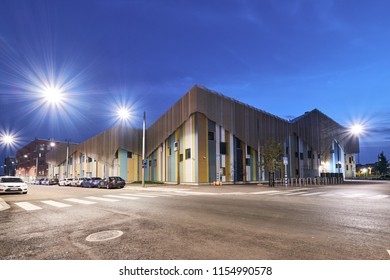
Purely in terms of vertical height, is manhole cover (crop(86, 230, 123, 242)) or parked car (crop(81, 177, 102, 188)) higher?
manhole cover (crop(86, 230, 123, 242))

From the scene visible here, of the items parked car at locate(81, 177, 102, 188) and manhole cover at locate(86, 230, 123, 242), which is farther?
parked car at locate(81, 177, 102, 188)

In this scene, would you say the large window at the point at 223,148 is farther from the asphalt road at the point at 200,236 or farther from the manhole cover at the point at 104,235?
the manhole cover at the point at 104,235

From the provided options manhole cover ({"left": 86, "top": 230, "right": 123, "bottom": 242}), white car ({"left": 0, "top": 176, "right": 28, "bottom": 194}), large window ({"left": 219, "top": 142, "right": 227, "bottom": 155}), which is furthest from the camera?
large window ({"left": 219, "top": 142, "right": 227, "bottom": 155})

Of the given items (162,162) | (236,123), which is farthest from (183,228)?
(162,162)

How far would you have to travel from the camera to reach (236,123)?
38.8 metres

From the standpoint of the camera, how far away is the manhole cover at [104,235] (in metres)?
6.18

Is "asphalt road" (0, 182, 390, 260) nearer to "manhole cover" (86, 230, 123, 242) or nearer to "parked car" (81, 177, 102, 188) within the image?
"manhole cover" (86, 230, 123, 242)

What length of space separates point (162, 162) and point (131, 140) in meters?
12.3

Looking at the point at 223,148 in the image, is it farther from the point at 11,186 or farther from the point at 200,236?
the point at 200,236

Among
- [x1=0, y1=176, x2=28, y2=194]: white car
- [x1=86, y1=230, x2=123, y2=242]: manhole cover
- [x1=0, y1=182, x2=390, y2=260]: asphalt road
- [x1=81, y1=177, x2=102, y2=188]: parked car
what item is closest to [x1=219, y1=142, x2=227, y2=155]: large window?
[x1=81, y1=177, x2=102, y2=188]: parked car

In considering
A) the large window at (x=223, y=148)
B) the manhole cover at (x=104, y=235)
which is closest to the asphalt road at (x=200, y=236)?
the manhole cover at (x=104, y=235)

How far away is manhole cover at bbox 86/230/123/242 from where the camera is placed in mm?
6180

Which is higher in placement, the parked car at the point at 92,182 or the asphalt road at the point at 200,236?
the asphalt road at the point at 200,236

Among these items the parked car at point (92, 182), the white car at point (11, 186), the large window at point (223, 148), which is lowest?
the parked car at point (92, 182)
